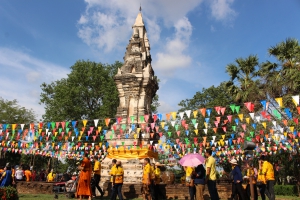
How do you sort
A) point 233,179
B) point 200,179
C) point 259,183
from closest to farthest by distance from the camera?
point 200,179, point 233,179, point 259,183

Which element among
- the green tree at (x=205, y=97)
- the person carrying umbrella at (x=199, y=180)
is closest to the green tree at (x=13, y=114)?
the green tree at (x=205, y=97)

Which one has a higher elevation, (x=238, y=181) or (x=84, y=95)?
(x=84, y=95)

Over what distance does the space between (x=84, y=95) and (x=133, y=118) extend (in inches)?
734

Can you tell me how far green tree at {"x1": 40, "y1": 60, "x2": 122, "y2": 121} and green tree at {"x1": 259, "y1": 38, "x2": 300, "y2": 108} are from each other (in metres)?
16.5

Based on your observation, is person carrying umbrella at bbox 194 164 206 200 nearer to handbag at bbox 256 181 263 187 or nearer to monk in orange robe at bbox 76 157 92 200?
handbag at bbox 256 181 263 187

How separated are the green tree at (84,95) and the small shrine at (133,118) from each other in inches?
567

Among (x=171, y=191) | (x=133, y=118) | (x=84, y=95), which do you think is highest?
(x=84, y=95)

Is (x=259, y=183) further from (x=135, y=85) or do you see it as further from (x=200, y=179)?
(x=135, y=85)

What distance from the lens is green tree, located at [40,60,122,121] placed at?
32.3m

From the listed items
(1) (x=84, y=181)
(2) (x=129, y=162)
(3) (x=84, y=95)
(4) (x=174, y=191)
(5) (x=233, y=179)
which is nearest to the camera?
(5) (x=233, y=179)

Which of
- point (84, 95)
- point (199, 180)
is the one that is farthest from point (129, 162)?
point (84, 95)

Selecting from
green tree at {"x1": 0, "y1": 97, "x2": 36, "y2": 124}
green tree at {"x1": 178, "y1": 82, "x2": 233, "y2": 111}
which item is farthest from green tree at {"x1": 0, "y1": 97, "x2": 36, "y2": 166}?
green tree at {"x1": 178, "y1": 82, "x2": 233, "y2": 111}

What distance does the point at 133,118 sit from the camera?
16141mm

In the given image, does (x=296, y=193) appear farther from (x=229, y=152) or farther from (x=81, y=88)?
(x=81, y=88)
